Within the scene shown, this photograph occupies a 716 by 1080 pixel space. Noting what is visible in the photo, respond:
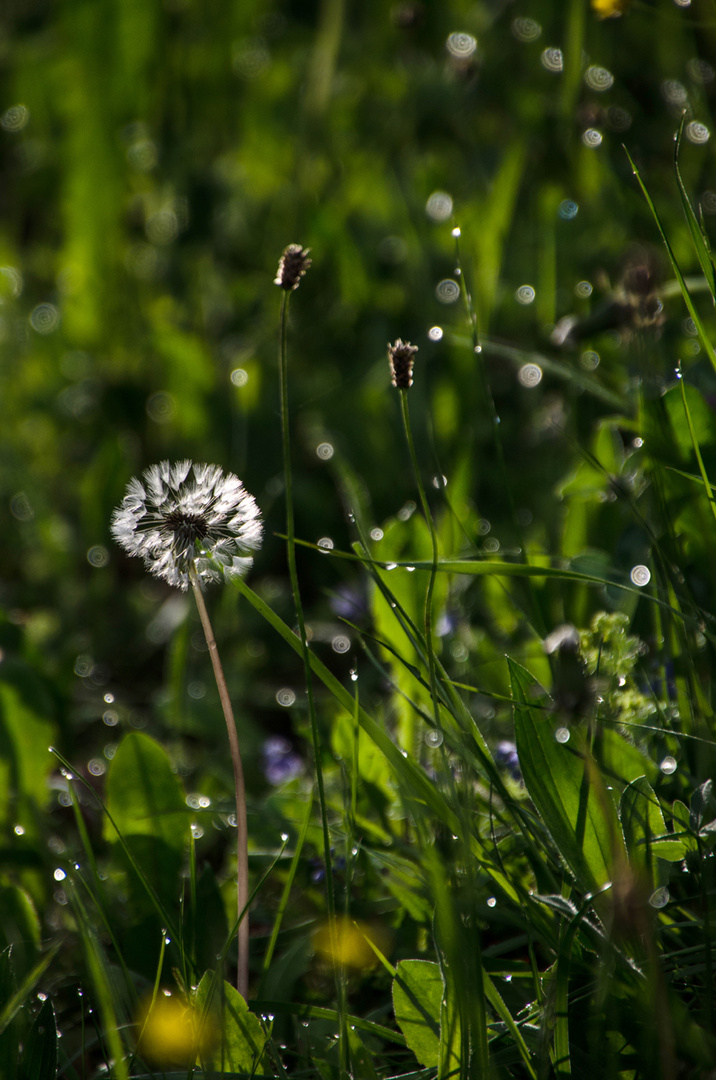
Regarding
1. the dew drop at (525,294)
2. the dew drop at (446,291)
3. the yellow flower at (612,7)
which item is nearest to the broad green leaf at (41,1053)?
the yellow flower at (612,7)

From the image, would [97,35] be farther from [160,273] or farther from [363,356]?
[363,356]

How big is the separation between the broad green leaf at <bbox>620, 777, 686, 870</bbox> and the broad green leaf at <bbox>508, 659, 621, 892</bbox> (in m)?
0.01

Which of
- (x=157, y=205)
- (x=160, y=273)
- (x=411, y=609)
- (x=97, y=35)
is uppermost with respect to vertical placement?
(x=97, y=35)

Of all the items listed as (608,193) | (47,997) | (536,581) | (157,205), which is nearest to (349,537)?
(536,581)

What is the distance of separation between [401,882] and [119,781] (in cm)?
35

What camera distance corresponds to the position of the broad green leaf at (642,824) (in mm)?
788

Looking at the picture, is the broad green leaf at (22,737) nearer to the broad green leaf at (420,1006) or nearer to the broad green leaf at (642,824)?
the broad green leaf at (420,1006)

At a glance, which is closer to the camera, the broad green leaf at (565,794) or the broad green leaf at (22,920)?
the broad green leaf at (565,794)

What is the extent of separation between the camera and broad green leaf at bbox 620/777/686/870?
2.59ft

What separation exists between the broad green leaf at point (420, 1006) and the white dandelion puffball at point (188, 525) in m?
0.38

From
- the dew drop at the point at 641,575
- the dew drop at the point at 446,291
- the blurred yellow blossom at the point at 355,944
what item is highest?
the dew drop at the point at 446,291

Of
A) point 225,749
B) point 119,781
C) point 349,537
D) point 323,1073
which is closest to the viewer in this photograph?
point 323,1073

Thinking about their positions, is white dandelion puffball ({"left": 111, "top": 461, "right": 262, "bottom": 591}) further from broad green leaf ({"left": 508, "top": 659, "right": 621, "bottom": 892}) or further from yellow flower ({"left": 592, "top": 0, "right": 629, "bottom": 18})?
yellow flower ({"left": 592, "top": 0, "right": 629, "bottom": 18})

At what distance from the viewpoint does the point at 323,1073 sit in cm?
75
